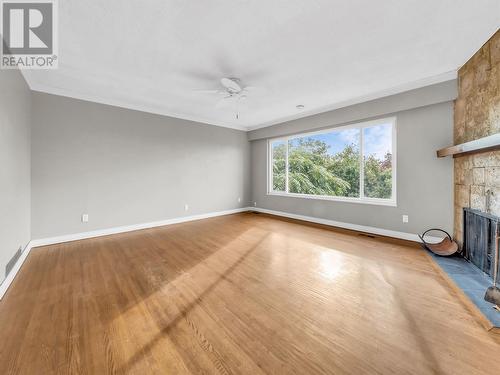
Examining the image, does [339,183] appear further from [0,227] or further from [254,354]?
[0,227]

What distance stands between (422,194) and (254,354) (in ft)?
12.2

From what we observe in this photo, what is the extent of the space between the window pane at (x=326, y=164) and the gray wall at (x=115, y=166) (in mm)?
2135

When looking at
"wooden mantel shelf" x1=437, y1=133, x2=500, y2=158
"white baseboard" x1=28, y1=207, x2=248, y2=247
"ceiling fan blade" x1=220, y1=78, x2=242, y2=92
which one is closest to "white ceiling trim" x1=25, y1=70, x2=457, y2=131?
"wooden mantel shelf" x1=437, y1=133, x2=500, y2=158

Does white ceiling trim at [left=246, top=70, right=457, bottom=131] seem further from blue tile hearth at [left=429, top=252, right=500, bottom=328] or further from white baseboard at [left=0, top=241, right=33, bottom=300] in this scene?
white baseboard at [left=0, top=241, right=33, bottom=300]

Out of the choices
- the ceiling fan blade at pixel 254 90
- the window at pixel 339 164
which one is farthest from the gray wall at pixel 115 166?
the ceiling fan blade at pixel 254 90

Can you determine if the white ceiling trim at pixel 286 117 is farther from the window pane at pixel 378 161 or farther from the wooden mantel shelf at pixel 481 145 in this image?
the wooden mantel shelf at pixel 481 145

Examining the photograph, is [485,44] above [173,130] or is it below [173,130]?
above

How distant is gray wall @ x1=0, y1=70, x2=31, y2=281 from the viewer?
2.14m

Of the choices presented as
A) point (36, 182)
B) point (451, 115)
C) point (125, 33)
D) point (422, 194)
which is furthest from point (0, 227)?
point (451, 115)

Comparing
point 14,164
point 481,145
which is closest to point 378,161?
point 481,145

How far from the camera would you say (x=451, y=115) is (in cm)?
319

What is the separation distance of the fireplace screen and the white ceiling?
2033mm

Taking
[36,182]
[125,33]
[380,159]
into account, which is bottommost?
[36,182]

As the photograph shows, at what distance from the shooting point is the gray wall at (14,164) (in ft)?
7.01
